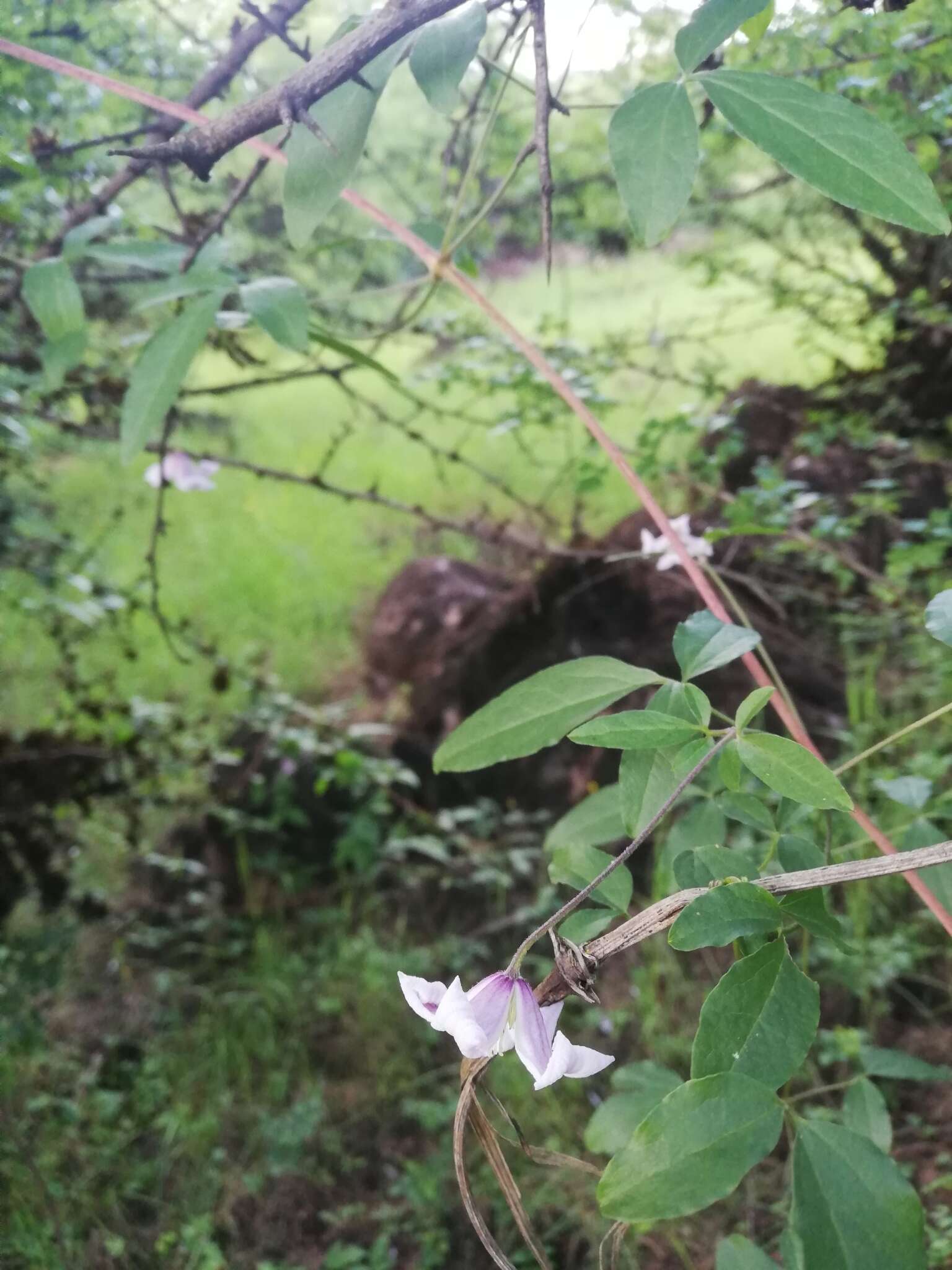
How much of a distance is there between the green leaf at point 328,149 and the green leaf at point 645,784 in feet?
0.91

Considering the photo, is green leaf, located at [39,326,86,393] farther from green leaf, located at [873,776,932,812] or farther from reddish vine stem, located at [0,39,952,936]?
green leaf, located at [873,776,932,812]

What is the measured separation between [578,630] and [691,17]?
1227mm

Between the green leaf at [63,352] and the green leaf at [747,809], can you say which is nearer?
the green leaf at [747,809]

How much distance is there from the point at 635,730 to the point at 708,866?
0.08 meters

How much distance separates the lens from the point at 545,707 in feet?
1.27

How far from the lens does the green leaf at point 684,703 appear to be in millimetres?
364

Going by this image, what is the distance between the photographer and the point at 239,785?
1.49m

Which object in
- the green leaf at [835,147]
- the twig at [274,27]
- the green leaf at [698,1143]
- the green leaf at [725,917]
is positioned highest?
the twig at [274,27]

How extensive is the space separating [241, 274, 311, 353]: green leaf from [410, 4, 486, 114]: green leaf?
148 millimetres

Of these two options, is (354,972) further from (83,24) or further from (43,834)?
(83,24)

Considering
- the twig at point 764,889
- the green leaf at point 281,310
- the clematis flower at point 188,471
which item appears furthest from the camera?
the clematis flower at point 188,471

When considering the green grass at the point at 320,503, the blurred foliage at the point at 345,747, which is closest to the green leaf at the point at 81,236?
the blurred foliage at the point at 345,747

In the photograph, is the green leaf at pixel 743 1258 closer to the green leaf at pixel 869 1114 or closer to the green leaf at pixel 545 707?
the green leaf at pixel 869 1114

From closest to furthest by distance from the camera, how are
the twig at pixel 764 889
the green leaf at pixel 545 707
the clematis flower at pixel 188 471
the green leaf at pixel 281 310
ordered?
the twig at pixel 764 889 < the green leaf at pixel 545 707 < the green leaf at pixel 281 310 < the clematis flower at pixel 188 471
